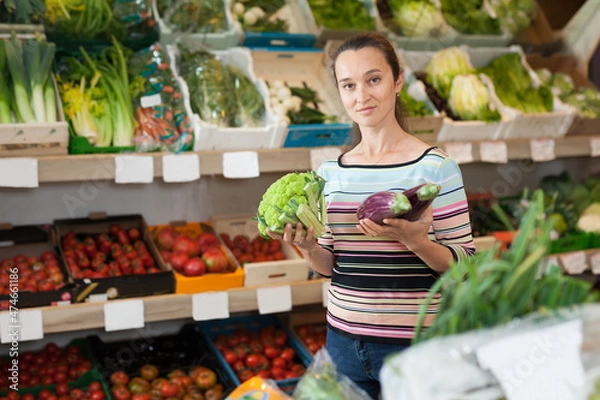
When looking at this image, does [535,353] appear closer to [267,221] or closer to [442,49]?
[267,221]

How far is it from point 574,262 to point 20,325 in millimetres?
2706

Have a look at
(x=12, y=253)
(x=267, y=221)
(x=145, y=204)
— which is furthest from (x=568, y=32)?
(x=12, y=253)

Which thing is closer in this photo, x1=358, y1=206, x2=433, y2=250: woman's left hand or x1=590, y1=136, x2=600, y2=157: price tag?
x1=358, y1=206, x2=433, y2=250: woman's left hand

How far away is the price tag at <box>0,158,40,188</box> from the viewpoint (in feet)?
7.75

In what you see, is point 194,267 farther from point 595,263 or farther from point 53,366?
point 595,263

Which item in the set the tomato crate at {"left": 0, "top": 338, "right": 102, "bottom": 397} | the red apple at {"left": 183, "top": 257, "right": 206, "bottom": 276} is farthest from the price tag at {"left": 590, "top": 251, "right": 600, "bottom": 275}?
the tomato crate at {"left": 0, "top": 338, "right": 102, "bottom": 397}

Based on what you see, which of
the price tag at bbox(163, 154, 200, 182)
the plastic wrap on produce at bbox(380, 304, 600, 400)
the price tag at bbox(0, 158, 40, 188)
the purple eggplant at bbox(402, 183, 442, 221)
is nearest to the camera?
the plastic wrap on produce at bbox(380, 304, 600, 400)

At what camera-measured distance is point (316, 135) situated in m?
2.88

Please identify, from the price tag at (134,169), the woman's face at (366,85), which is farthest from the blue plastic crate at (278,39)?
the woman's face at (366,85)

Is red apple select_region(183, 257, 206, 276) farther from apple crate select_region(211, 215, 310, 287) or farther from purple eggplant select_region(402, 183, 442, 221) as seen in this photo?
purple eggplant select_region(402, 183, 442, 221)

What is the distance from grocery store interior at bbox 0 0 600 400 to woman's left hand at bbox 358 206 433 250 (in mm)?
A: 196

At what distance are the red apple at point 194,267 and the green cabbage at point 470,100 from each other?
1497 millimetres

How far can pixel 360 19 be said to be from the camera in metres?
3.40

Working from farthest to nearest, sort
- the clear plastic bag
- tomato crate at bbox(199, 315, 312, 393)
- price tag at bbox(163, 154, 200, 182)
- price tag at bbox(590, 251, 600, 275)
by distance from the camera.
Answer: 1. price tag at bbox(590, 251, 600, 275)
2. tomato crate at bbox(199, 315, 312, 393)
3. price tag at bbox(163, 154, 200, 182)
4. the clear plastic bag
